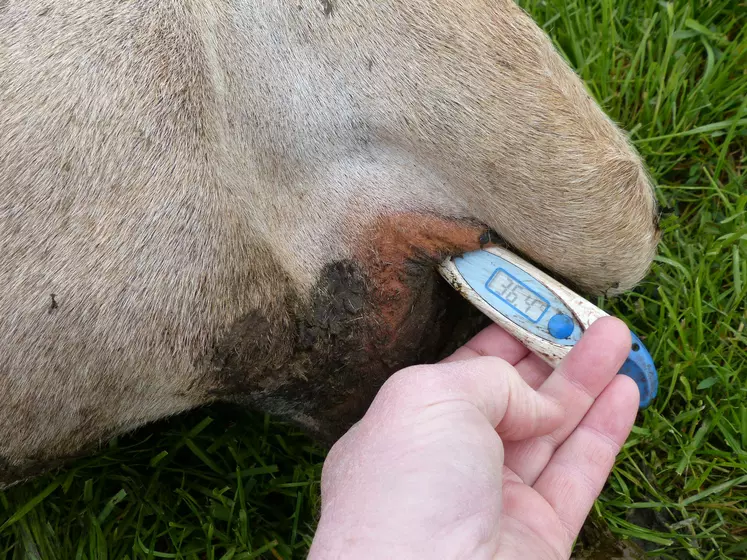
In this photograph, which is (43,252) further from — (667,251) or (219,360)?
(667,251)

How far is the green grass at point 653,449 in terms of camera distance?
7.03 feet

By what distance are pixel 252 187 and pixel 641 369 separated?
1211 millimetres

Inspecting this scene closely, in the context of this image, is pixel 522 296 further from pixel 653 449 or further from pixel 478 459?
pixel 653 449

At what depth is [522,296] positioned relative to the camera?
6.08 ft

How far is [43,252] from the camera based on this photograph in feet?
5.25

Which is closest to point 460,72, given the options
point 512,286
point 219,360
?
point 512,286

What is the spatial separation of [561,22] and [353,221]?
1.60 m

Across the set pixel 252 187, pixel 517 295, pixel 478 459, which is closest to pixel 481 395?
pixel 478 459

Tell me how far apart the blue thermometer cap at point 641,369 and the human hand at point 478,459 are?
61 mm

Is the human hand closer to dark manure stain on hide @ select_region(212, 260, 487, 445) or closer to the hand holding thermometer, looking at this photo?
the hand holding thermometer

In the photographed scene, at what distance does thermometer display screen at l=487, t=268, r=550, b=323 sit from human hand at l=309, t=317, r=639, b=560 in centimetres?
14

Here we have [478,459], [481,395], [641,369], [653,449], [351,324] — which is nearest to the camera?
[478,459]

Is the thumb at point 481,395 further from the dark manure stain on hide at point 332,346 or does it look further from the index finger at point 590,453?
the dark manure stain on hide at point 332,346

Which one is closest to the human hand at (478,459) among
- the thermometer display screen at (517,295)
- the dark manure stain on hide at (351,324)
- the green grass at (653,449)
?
the thermometer display screen at (517,295)
